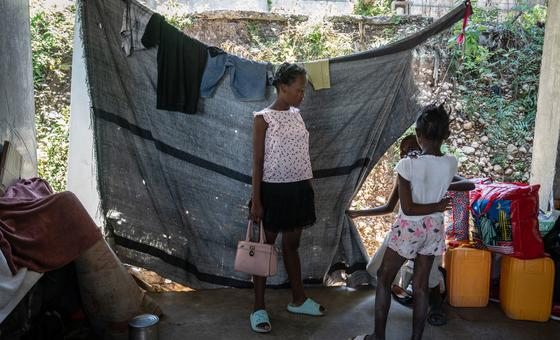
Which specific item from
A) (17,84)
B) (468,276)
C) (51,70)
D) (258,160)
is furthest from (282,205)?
(51,70)

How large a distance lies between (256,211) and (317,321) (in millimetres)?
913

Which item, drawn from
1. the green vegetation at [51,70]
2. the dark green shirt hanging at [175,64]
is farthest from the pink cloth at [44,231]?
the green vegetation at [51,70]

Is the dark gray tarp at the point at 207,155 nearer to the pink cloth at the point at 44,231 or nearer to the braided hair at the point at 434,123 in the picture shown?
the pink cloth at the point at 44,231

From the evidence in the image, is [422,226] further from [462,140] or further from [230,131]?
[462,140]

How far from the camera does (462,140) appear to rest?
7.08 metres

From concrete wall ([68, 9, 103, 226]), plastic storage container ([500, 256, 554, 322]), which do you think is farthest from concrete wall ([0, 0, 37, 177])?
plastic storage container ([500, 256, 554, 322])

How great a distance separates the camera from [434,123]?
254 cm

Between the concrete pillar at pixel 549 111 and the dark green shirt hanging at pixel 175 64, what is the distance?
9.09ft

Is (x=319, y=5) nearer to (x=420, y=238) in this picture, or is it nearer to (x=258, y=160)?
(x=258, y=160)

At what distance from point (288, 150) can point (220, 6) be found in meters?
6.46

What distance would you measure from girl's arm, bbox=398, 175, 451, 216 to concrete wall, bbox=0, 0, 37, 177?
2516 mm

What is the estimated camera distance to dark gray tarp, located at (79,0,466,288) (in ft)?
11.2

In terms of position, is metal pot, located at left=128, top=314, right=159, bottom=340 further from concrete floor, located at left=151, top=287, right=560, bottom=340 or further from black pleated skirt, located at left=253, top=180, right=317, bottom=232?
black pleated skirt, located at left=253, top=180, right=317, bottom=232

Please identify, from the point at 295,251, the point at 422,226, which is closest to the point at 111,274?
the point at 295,251
